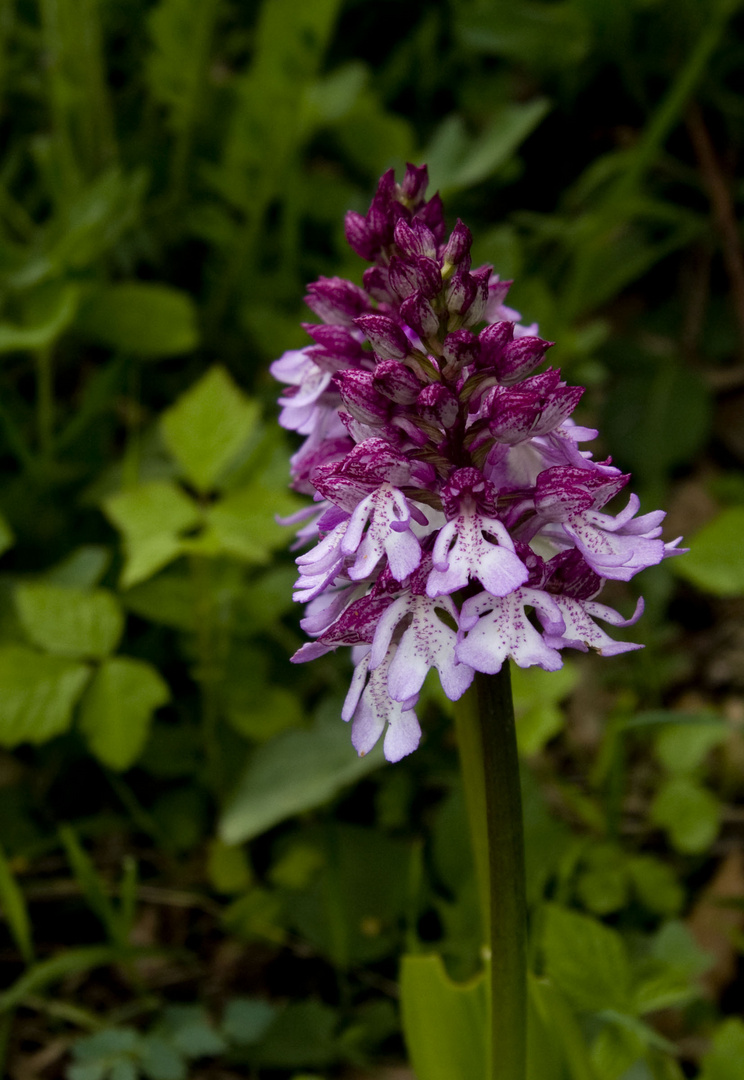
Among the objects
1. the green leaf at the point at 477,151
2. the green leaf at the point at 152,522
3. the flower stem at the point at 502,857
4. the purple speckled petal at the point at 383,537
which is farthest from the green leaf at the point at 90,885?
the green leaf at the point at 477,151

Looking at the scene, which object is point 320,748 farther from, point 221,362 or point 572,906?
point 221,362

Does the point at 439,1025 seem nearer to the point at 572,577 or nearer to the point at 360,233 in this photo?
the point at 572,577

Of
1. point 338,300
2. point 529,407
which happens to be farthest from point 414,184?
point 529,407

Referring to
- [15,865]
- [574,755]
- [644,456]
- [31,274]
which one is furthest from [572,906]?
[31,274]

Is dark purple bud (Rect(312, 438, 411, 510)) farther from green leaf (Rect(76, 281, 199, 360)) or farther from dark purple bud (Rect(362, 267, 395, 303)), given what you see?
green leaf (Rect(76, 281, 199, 360))

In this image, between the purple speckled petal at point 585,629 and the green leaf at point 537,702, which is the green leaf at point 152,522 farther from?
the purple speckled petal at point 585,629
